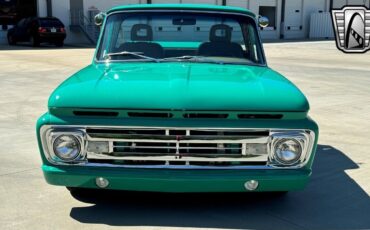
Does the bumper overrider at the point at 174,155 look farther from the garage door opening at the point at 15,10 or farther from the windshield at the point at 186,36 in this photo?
the garage door opening at the point at 15,10

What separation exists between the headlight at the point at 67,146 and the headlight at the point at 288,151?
1.46 m

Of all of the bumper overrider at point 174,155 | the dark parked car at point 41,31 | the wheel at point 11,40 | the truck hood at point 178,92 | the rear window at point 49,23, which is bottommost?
the wheel at point 11,40

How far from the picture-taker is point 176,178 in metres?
3.45

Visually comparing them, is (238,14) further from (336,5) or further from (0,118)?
(336,5)

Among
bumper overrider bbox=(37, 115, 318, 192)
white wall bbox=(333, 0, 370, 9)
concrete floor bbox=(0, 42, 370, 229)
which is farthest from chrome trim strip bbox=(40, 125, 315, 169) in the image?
white wall bbox=(333, 0, 370, 9)

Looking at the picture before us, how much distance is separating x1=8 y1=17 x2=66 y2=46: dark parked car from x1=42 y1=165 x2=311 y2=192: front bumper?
2344 centimetres

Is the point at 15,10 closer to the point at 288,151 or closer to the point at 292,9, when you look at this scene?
the point at 292,9

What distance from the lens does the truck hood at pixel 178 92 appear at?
3.40 m

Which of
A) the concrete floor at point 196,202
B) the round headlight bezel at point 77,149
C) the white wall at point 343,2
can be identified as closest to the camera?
the round headlight bezel at point 77,149

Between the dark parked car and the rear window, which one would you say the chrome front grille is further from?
Answer: the rear window

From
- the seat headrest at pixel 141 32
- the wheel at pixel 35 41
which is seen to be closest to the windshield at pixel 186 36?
the seat headrest at pixel 141 32

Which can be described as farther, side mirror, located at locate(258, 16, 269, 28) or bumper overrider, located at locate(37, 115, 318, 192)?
side mirror, located at locate(258, 16, 269, 28)

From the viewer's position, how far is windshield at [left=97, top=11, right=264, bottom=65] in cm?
464

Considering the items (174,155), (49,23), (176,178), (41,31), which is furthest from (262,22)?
(49,23)
